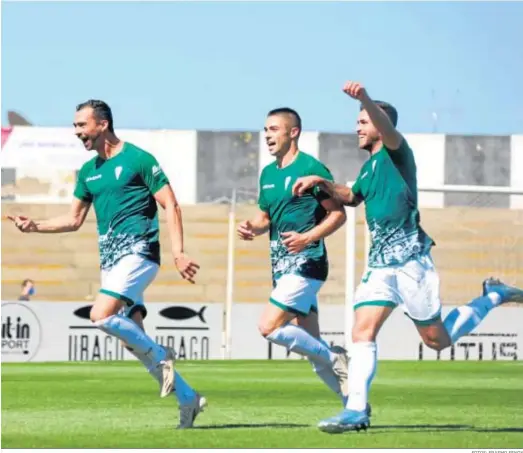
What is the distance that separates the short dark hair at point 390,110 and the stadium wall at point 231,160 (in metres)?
30.0

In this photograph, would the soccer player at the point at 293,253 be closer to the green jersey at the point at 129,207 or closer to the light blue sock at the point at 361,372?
the green jersey at the point at 129,207

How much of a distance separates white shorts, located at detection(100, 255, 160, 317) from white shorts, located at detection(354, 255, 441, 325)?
1.64m

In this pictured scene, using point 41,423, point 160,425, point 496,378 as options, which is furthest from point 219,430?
point 496,378

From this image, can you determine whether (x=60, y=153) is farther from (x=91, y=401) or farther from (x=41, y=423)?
(x=41, y=423)

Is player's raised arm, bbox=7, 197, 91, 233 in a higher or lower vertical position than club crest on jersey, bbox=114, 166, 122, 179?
lower

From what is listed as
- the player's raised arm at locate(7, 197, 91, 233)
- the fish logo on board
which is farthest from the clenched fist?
the fish logo on board

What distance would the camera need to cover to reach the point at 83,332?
95.6 ft

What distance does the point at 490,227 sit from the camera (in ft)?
127

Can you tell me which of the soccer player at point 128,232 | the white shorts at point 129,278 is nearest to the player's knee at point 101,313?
the soccer player at point 128,232

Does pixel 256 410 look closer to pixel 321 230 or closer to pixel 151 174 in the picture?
pixel 321 230

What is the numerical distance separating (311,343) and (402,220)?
1.54 metres

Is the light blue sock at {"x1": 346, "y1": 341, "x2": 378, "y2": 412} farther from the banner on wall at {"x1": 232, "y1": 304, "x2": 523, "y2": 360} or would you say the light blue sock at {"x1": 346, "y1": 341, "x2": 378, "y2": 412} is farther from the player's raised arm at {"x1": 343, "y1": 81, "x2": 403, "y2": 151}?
the banner on wall at {"x1": 232, "y1": 304, "x2": 523, "y2": 360}

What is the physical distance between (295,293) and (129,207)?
1395mm

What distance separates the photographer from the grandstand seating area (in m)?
38.2
